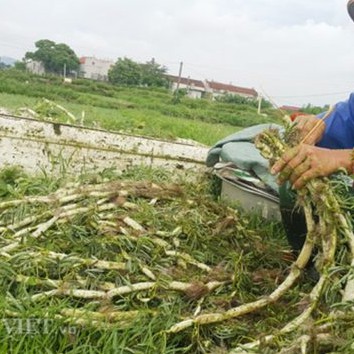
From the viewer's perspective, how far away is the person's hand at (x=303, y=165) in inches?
69.9

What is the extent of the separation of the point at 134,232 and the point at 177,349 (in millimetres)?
637

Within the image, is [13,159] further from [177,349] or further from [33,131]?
[177,349]

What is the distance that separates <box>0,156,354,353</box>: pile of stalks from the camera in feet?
5.14

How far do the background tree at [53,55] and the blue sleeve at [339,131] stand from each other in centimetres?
4617

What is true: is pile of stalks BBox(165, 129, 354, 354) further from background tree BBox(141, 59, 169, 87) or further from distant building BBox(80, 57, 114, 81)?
distant building BBox(80, 57, 114, 81)

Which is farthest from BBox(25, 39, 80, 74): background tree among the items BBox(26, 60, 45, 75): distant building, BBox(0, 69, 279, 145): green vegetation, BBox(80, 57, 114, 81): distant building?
BBox(0, 69, 279, 145): green vegetation

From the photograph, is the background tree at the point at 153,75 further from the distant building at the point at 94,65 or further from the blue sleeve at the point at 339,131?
the blue sleeve at the point at 339,131

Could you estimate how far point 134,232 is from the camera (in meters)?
2.12

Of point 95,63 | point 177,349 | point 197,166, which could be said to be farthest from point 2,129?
point 95,63

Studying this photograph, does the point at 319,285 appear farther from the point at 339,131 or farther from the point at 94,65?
the point at 94,65

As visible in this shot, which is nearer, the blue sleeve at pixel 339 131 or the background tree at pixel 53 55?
the blue sleeve at pixel 339 131

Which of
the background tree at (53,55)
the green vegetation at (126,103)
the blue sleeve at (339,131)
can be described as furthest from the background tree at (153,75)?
the blue sleeve at (339,131)

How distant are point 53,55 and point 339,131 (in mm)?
47364

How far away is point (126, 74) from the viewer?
131 ft
